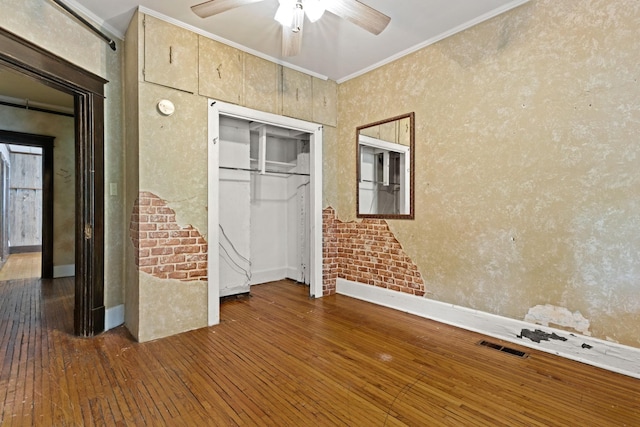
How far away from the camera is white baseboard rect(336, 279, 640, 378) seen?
7.21 feet

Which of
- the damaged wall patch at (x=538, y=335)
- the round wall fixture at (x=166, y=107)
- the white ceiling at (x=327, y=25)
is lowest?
the damaged wall patch at (x=538, y=335)

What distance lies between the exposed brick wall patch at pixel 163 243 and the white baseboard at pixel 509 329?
2091 mm

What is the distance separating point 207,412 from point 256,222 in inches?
125

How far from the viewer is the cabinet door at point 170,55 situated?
2.72 meters

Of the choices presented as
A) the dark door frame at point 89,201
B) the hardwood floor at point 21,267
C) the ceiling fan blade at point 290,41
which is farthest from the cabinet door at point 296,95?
the hardwood floor at point 21,267

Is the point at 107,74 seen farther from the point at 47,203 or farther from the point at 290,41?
the point at 47,203

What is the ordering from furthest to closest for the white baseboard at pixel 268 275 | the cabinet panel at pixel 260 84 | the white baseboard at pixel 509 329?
1. the white baseboard at pixel 268 275
2. the cabinet panel at pixel 260 84
3. the white baseboard at pixel 509 329

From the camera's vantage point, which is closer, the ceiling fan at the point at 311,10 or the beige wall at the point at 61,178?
the ceiling fan at the point at 311,10

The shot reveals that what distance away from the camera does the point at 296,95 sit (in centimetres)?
385

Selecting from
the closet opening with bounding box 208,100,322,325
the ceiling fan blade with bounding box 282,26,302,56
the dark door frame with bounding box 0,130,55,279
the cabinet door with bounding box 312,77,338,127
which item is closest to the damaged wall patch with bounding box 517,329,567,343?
the closet opening with bounding box 208,100,322,325

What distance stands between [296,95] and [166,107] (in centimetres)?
161

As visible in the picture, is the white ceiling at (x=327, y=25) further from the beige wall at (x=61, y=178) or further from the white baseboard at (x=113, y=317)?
the beige wall at (x=61, y=178)

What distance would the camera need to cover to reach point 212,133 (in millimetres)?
3107

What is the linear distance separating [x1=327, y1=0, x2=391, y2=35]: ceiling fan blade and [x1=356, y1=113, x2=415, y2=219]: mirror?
136cm
